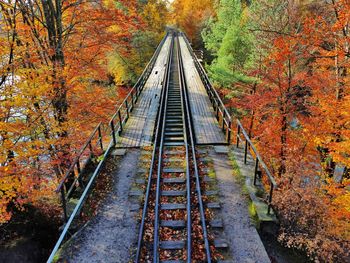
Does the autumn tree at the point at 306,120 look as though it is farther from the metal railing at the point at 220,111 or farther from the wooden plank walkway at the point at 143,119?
the wooden plank walkway at the point at 143,119

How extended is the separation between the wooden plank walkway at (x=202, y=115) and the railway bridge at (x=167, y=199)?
0.29 feet

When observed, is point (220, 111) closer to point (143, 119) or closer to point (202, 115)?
point (202, 115)

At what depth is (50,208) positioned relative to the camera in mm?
11703

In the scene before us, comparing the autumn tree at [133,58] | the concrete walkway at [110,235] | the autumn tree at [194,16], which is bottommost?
the concrete walkway at [110,235]

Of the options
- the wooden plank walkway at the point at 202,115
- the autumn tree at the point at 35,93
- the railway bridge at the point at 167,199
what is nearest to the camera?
the railway bridge at the point at 167,199

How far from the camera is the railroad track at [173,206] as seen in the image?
20.8 ft

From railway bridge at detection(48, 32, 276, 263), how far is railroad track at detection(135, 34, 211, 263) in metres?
0.02

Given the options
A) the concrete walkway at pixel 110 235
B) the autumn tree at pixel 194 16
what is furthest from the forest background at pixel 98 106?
the autumn tree at pixel 194 16

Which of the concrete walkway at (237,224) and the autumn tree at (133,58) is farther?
the autumn tree at (133,58)

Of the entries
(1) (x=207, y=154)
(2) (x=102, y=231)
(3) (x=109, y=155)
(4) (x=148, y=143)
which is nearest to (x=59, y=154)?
(3) (x=109, y=155)

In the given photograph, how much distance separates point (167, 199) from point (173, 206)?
0.46 meters

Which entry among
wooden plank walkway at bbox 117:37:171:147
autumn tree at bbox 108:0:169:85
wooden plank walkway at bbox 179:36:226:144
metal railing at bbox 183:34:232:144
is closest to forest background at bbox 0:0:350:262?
wooden plank walkway at bbox 117:37:171:147

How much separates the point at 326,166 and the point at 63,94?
47.5 feet

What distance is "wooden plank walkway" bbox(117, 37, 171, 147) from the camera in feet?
40.0
